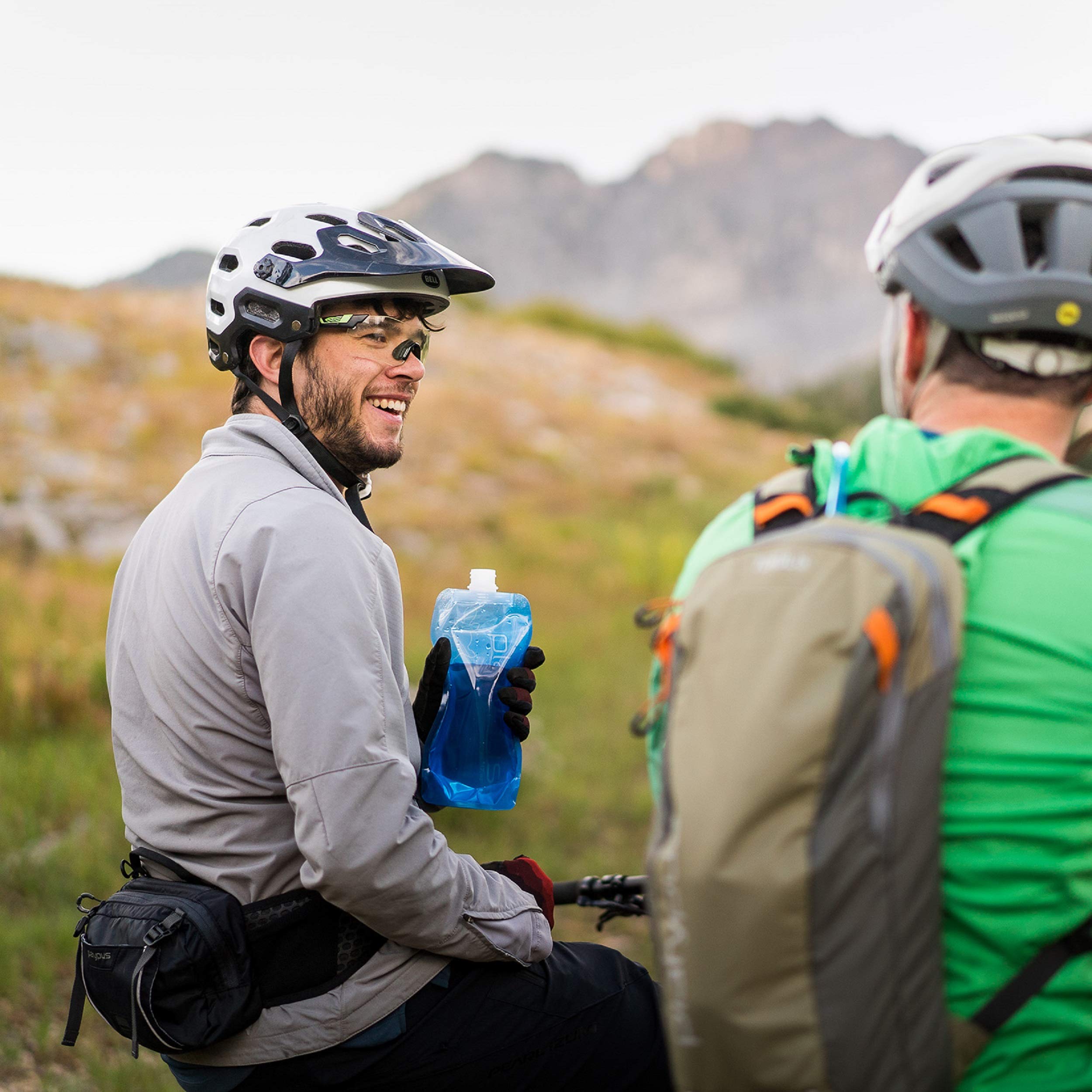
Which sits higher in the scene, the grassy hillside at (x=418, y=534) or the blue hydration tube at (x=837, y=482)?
the blue hydration tube at (x=837, y=482)

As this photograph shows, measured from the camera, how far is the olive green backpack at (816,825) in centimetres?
130

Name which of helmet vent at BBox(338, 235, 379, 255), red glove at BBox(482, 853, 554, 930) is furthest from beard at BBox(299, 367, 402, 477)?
red glove at BBox(482, 853, 554, 930)

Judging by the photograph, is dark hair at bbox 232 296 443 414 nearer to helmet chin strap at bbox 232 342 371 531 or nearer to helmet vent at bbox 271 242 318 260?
helmet chin strap at bbox 232 342 371 531

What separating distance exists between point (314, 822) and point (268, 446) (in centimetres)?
95

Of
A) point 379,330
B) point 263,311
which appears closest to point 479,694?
point 379,330

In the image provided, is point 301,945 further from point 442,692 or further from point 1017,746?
point 1017,746

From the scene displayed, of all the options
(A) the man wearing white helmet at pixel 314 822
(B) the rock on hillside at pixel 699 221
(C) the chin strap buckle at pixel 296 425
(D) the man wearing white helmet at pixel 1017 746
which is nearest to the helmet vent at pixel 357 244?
(C) the chin strap buckle at pixel 296 425

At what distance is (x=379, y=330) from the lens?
291 centimetres

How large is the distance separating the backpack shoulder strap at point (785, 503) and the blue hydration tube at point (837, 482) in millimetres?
31

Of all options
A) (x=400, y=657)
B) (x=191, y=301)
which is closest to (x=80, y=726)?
(x=400, y=657)

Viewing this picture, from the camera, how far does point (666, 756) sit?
1.44 m

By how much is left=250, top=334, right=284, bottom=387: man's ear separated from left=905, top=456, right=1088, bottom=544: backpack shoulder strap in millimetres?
1964

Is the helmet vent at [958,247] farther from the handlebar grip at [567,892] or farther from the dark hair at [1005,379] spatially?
the handlebar grip at [567,892]

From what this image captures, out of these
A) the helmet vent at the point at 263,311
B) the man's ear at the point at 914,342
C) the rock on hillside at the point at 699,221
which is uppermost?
the rock on hillside at the point at 699,221
